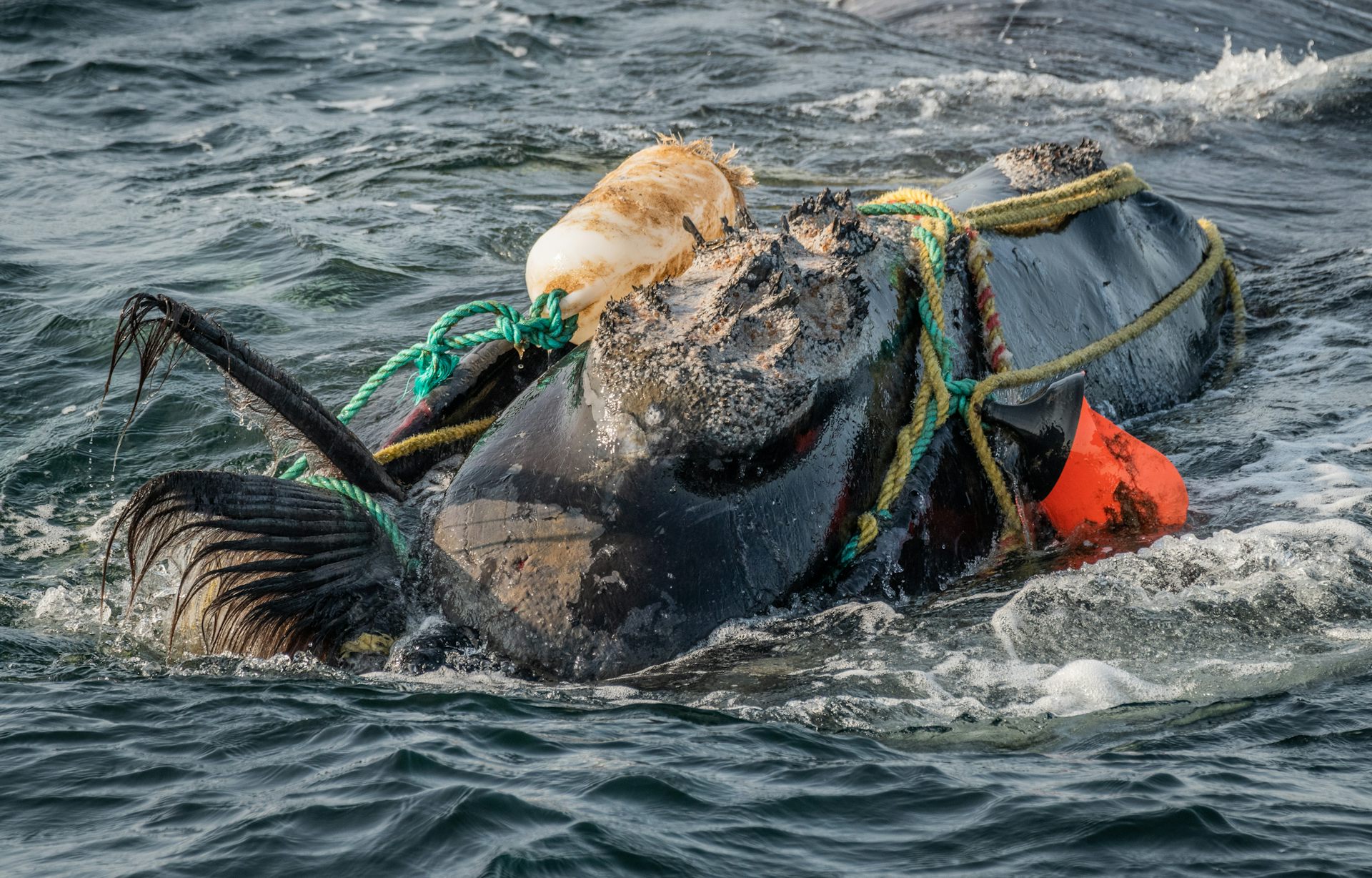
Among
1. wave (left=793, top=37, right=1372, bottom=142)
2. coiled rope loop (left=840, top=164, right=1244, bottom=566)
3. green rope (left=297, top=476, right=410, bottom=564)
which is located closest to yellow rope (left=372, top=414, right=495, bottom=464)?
green rope (left=297, top=476, right=410, bottom=564)

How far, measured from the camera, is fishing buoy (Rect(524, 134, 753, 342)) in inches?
165

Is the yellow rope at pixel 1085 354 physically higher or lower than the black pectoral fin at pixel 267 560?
higher

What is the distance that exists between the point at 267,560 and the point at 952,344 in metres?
2.01

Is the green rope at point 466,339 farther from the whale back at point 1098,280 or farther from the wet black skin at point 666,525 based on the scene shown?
the whale back at point 1098,280

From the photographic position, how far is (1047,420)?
160 inches

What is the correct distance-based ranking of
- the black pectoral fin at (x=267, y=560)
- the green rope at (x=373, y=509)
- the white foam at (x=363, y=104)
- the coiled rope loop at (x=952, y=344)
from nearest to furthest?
the black pectoral fin at (x=267, y=560)
the green rope at (x=373, y=509)
the coiled rope loop at (x=952, y=344)
the white foam at (x=363, y=104)

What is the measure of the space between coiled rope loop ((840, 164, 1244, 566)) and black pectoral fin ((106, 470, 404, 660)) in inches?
49.1

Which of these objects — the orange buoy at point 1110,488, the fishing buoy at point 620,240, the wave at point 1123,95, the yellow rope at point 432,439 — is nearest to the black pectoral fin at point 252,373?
the yellow rope at point 432,439

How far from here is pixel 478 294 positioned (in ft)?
24.0

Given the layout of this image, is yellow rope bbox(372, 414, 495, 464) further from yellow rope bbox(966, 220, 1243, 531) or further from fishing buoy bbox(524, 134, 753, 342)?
yellow rope bbox(966, 220, 1243, 531)

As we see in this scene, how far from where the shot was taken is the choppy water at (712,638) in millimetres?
2838

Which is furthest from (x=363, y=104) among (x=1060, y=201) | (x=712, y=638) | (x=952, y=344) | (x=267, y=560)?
(x=712, y=638)

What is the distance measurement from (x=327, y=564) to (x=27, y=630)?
1.08 m

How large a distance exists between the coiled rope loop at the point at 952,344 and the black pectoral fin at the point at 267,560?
4.09 ft
